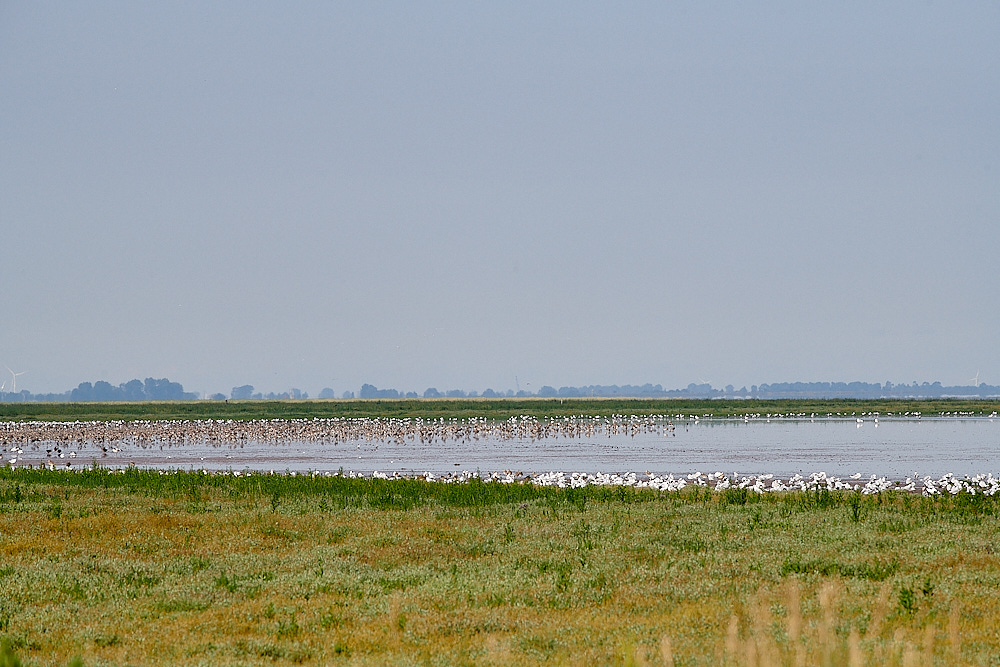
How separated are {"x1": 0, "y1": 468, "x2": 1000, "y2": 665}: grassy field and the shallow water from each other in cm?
1945

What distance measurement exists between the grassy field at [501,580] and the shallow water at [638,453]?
19.5 m

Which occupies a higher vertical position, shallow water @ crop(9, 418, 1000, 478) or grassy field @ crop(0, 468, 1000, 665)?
grassy field @ crop(0, 468, 1000, 665)

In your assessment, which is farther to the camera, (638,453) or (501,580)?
(638,453)

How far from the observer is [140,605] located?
15812 mm

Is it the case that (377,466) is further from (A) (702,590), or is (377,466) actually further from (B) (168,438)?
(A) (702,590)

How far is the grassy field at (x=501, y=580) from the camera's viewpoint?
1300 centimetres

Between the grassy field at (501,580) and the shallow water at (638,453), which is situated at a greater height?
the grassy field at (501,580)

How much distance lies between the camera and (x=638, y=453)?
58.1 metres

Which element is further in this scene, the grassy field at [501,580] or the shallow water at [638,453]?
the shallow water at [638,453]

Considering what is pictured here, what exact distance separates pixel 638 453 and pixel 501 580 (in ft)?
136

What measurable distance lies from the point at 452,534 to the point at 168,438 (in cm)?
5786

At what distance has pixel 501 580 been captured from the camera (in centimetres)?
1736

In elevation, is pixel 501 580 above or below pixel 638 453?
above

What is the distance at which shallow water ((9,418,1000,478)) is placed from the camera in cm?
4800
